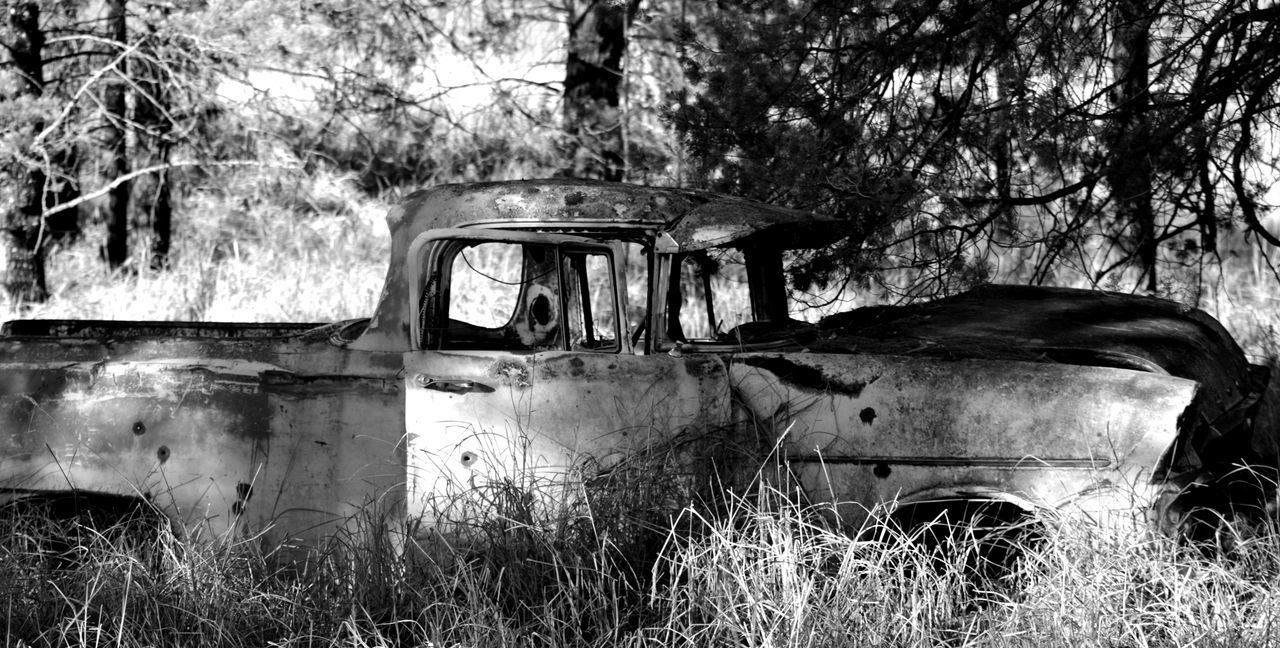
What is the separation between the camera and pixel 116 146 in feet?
37.3

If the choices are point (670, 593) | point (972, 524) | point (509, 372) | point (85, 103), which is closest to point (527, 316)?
point (509, 372)

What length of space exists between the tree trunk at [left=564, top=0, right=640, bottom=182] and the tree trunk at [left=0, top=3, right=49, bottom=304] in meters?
4.60

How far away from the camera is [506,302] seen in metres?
10.1

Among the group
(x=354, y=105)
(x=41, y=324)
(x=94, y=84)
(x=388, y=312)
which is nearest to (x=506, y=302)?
(x=354, y=105)

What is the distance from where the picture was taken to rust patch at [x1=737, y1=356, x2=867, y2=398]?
385 cm

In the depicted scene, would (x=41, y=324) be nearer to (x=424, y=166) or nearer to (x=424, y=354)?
(x=424, y=354)

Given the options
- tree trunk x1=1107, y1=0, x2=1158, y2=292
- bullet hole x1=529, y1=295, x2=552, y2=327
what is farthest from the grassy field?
tree trunk x1=1107, y1=0, x2=1158, y2=292

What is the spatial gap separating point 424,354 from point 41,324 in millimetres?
2356

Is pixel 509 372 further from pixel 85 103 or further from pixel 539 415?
pixel 85 103

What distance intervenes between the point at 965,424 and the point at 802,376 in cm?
53

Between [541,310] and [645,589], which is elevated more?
[541,310]

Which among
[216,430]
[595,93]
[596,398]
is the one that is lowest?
[216,430]

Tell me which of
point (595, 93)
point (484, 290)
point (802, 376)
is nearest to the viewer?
point (802, 376)

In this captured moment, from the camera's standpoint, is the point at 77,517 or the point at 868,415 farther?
the point at 77,517
